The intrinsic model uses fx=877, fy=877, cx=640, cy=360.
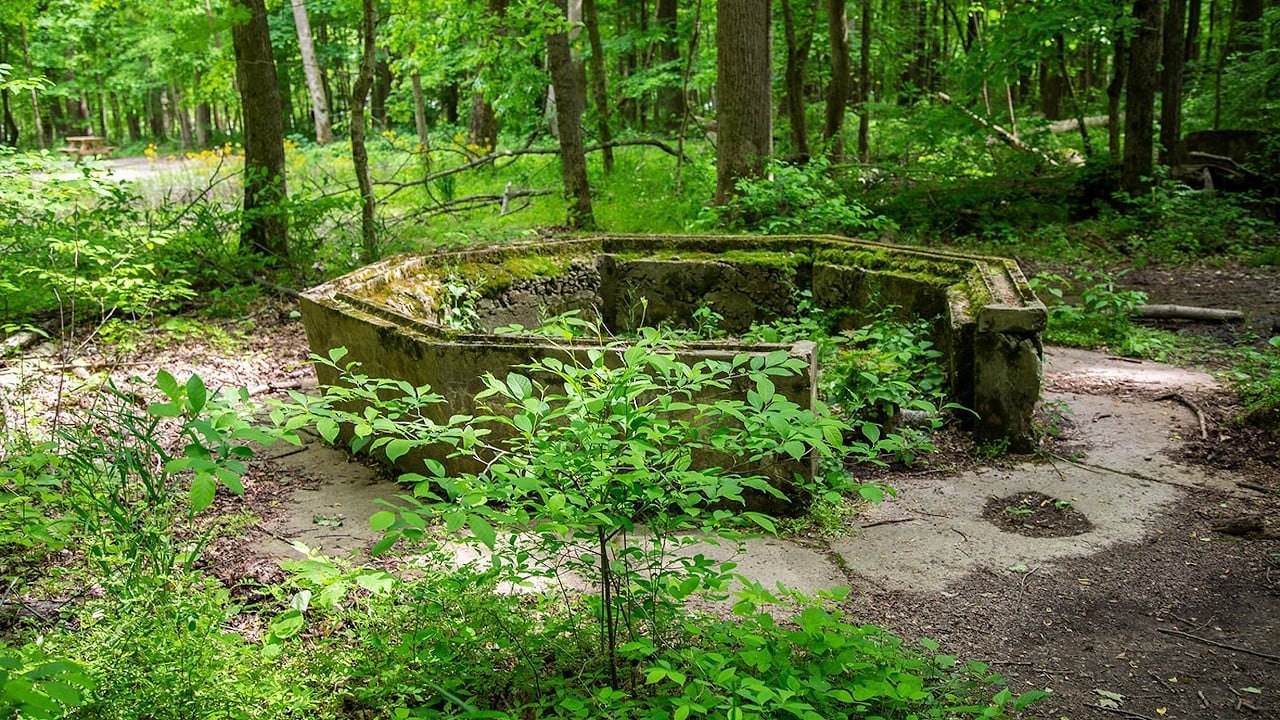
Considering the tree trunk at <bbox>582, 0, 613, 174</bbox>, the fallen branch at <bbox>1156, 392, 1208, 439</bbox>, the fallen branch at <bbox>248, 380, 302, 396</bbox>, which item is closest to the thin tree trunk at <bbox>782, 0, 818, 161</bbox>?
the tree trunk at <bbox>582, 0, 613, 174</bbox>

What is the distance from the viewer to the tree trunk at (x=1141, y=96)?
1191 centimetres

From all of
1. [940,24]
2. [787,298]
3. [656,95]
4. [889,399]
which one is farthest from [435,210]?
[940,24]

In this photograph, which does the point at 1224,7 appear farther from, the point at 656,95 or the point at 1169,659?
the point at 1169,659

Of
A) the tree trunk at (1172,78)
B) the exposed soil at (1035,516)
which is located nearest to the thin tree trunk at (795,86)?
the tree trunk at (1172,78)

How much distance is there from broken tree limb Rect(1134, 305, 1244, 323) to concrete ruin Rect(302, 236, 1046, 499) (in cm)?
340

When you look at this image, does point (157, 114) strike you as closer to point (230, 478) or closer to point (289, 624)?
point (289, 624)

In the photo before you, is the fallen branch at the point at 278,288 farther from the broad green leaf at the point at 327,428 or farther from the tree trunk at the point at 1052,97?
the tree trunk at the point at 1052,97

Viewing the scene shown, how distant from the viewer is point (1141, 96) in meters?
12.1

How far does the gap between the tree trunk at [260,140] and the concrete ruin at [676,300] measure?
3.15m

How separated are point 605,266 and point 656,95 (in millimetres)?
13348

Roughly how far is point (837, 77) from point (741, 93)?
460 centimetres

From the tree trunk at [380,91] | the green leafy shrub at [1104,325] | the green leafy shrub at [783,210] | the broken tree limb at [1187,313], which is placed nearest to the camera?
the green leafy shrub at [1104,325]

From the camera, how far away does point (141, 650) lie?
314 cm

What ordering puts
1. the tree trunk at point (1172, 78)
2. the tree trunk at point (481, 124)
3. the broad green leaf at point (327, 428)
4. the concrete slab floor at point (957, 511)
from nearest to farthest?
1. the broad green leaf at point (327, 428)
2. the concrete slab floor at point (957, 511)
3. the tree trunk at point (1172, 78)
4. the tree trunk at point (481, 124)
